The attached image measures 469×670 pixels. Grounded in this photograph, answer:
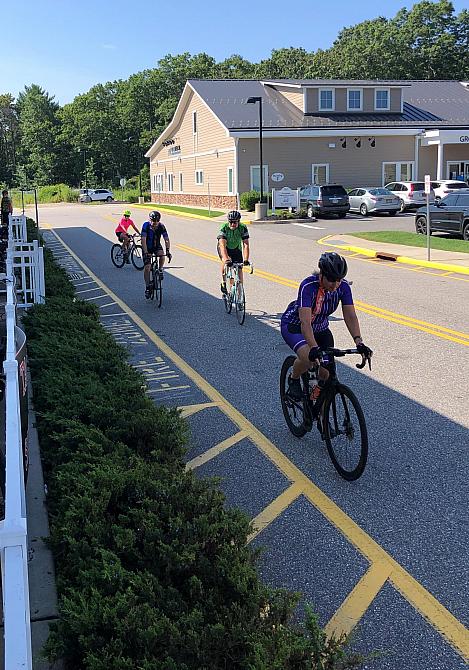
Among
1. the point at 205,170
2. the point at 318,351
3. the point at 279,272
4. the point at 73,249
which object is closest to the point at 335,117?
the point at 205,170

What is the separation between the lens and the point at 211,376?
28.8 ft

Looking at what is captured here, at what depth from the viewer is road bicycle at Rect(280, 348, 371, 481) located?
215 inches

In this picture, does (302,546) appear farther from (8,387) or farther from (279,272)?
(279,272)

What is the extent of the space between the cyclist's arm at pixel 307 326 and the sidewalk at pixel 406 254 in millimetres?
12613

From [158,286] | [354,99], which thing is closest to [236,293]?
[158,286]

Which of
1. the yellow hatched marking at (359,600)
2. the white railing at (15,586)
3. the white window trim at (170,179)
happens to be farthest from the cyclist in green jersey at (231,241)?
the white window trim at (170,179)

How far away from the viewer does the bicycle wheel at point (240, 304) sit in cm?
1179

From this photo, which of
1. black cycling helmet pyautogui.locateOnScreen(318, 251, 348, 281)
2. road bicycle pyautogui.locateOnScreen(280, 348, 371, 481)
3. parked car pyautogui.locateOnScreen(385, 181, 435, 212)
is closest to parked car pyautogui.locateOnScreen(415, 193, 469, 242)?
parked car pyautogui.locateOnScreen(385, 181, 435, 212)

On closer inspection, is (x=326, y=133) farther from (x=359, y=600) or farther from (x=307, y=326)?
(x=359, y=600)

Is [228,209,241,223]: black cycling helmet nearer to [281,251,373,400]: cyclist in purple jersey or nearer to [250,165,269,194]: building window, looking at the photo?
[281,251,373,400]: cyclist in purple jersey

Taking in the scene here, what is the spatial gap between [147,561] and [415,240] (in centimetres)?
2194

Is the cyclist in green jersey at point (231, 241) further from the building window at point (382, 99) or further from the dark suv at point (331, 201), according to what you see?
the building window at point (382, 99)

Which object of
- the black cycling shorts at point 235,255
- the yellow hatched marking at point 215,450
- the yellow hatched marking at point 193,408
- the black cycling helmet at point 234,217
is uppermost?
the black cycling helmet at point 234,217

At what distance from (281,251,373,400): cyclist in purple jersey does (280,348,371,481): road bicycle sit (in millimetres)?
98
